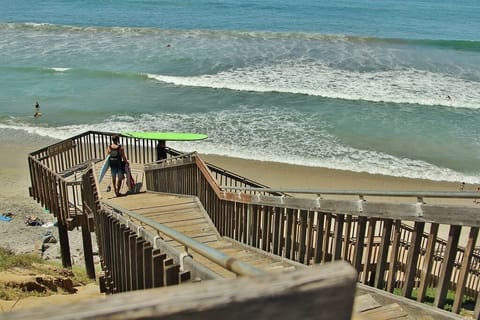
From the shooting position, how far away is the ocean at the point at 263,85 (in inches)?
892

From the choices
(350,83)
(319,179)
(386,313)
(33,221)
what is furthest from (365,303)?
(350,83)

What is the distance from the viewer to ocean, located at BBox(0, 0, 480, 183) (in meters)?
22.7

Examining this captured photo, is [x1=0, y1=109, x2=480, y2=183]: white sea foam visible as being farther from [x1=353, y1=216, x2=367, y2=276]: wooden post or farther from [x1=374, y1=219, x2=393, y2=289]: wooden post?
[x1=374, y1=219, x2=393, y2=289]: wooden post

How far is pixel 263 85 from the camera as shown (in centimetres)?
3216

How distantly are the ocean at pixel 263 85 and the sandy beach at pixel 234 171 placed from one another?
0.74m

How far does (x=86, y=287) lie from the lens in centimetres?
1020

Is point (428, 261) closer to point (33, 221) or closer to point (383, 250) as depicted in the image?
point (383, 250)

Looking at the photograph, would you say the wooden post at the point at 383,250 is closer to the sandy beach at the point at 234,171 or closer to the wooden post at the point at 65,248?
the wooden post at the point at 65,248

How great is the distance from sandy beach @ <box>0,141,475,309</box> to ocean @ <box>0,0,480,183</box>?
0.74m

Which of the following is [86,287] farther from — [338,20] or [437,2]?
[437,2]

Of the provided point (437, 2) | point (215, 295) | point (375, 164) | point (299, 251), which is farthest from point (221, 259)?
point (437, 2)

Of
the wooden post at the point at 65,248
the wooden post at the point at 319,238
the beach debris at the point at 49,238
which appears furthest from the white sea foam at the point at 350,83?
the wooden post at the point at 319,238

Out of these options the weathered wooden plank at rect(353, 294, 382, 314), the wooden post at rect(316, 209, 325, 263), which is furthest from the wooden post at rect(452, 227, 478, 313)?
the wooden post at rect(316, 209, 325, 263)

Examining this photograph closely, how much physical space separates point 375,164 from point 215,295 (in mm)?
20155
